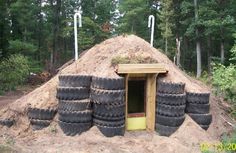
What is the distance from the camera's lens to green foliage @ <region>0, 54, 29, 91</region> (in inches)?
821

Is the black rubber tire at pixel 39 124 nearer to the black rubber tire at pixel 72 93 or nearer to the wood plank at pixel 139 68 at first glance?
the black rubber tire at pixel 72 93

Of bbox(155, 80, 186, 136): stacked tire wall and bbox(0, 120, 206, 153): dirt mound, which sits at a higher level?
bbox(155, 80, 186, 136): stacked tire wall

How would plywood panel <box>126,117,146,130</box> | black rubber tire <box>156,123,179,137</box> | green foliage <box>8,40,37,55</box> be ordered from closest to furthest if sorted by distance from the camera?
black rubber tire <box>156,123,179,137</box>
plywood panel <box>126,117,146,130</box>
green foliage <box>8,40,37,55</box>

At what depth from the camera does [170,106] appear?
10328mm

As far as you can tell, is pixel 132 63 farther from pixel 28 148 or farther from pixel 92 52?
pixel 28 148

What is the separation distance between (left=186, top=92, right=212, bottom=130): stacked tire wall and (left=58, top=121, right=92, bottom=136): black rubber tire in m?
3.03

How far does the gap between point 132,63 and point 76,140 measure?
2699 millimetres

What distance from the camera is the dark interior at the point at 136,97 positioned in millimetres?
11534

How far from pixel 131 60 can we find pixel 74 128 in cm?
255

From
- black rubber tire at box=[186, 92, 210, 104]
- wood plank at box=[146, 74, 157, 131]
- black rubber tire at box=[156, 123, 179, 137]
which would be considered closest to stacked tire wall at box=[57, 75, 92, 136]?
wood plank at box=[146, 74, 157, 131]

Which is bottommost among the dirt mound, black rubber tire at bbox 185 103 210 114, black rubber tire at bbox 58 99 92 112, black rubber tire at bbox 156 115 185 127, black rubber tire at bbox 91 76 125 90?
the dirt mound

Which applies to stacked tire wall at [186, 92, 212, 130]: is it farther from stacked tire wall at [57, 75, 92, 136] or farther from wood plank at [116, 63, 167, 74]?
stacked tire wall at [57, 75, 92, 136]

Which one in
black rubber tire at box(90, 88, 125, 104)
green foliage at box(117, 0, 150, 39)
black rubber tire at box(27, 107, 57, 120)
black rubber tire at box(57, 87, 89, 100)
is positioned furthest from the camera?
green foliage at box(117, 0, 150, 39)

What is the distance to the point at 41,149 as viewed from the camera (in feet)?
29.9
